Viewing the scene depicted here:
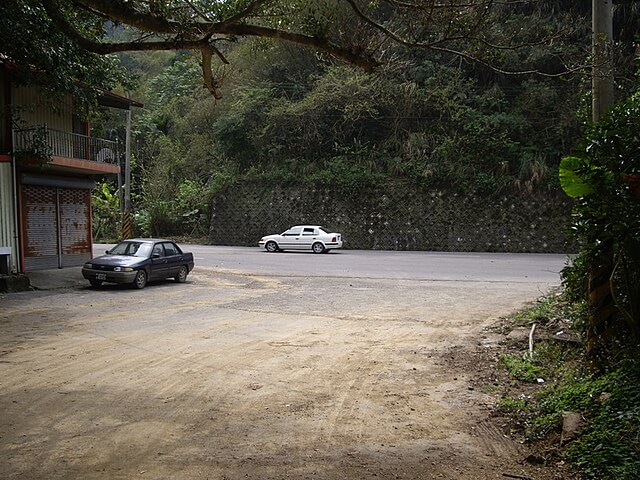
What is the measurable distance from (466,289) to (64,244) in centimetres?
1377

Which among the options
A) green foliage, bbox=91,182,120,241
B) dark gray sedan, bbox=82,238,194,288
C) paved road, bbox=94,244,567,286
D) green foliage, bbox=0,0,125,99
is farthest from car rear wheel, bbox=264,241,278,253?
green foliage, bbox=0,0,125,99

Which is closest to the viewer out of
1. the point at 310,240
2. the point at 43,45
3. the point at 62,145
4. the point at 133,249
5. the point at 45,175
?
the point at 43,45

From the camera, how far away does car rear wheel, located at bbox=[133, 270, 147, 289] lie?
54.0 feet

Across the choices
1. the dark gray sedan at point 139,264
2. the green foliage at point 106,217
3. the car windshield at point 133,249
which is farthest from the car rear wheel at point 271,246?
the green foliage at point 106,217

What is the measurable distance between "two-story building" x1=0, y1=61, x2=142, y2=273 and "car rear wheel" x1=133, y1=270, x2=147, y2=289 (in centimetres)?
398

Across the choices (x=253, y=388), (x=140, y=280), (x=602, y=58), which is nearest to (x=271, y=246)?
(x=140, y=280)

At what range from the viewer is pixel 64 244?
66.1 feet

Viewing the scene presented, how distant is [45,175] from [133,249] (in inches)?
172

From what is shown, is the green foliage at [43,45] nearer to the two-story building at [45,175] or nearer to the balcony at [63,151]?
the balcony at [63,151]

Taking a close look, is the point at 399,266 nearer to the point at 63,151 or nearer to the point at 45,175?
the point at 63,151

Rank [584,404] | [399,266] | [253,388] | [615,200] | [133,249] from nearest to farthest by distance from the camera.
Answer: [584,404], [615,200], [253,388], [133,249], [399,266]

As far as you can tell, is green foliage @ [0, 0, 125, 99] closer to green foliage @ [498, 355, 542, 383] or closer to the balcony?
the balcony

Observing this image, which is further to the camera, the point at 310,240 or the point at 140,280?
the point at 310,240

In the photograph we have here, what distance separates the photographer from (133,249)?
17.6 meters
